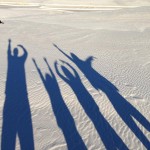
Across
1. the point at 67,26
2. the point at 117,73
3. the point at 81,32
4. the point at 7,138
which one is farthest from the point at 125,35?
the point at 7,138

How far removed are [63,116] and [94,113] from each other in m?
0.80

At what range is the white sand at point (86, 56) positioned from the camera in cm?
607

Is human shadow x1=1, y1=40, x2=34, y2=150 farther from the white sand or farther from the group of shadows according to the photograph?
the white sand

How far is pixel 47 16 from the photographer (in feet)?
64.8

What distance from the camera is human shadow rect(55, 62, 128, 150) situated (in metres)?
5.72

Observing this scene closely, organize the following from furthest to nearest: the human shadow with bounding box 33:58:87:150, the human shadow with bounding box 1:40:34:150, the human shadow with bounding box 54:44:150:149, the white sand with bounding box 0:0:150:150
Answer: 1. the human shadow with bounding box 54:44:150:149
2. the white sand with bounding box 0:0:150:150
3. the human shadow with bounding box 33:58:87:150
4. the human shadow with bounding box 1:40:34:150

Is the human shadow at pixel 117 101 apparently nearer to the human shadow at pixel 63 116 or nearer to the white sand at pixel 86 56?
the white sand at pixel 86 56

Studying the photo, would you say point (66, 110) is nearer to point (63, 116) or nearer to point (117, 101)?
point (63, 116)

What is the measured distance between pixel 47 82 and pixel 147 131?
3430 millimetres

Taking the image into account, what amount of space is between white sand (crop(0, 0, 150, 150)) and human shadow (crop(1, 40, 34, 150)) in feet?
0.39

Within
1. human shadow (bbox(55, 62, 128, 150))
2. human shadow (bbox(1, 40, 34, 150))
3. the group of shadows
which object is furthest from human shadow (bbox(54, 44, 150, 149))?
human shadow (bbox(1, 40, 34, 150))

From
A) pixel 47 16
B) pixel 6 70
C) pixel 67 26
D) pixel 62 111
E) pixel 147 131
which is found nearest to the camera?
pixel 147 131

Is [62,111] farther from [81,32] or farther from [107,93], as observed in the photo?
[81,32]

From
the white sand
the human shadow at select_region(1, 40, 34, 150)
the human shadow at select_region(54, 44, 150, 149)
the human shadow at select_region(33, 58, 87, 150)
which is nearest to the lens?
the human shadow at select_region(1, 40, 34, 150)
